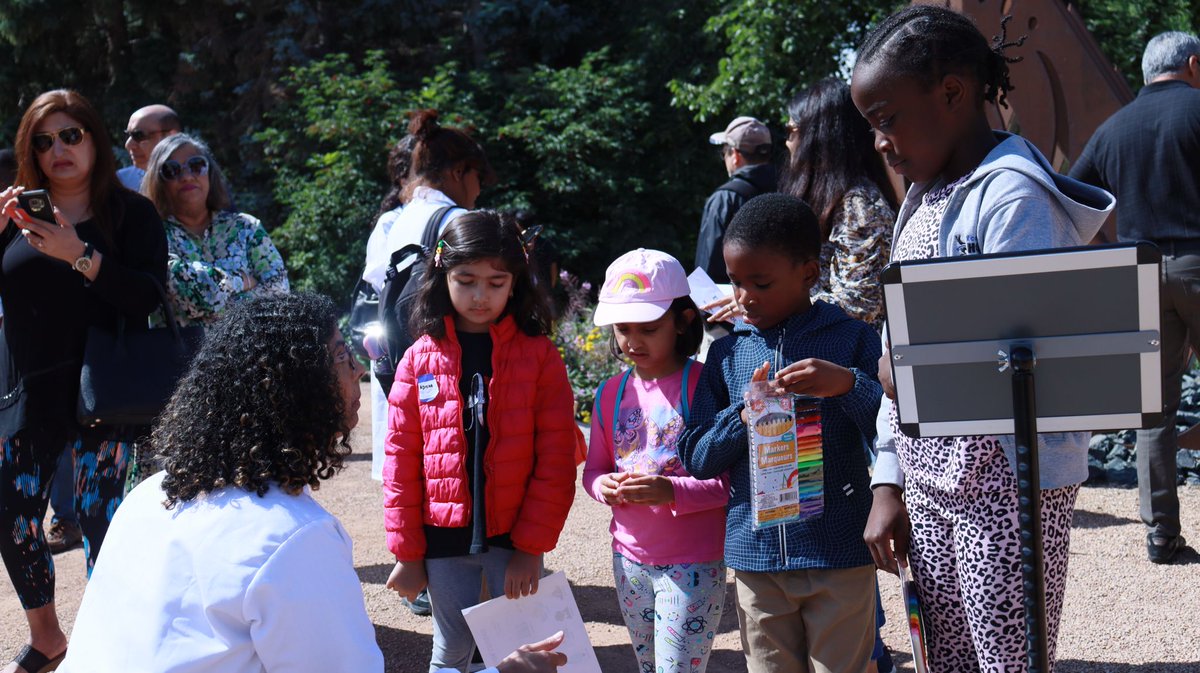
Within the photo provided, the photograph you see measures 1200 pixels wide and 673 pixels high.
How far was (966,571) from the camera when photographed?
2316 millimetres

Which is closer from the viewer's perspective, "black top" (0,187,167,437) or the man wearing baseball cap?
"black top" (0,187,167,437)

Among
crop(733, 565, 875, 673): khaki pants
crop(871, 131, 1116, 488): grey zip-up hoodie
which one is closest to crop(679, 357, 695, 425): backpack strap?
crop(733, 565, 875, 673): khaki pants

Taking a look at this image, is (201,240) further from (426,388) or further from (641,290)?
(641,290)

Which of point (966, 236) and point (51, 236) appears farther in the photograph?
point (51, 236)

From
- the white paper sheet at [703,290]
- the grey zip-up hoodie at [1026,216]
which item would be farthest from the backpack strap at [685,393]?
the grey zip-up hoodie at [1026,216]

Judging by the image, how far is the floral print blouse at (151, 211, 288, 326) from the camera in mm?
4562

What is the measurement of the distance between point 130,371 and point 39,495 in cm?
60

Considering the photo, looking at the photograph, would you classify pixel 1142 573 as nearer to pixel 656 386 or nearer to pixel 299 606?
pixel 656 386

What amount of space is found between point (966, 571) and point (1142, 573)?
333 cm

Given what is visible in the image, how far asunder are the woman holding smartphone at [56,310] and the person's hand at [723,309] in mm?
2037

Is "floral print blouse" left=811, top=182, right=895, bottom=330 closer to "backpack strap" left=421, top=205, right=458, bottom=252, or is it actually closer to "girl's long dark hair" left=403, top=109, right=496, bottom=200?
"backpack strap" left=421, top=205, right=458, bottom=252

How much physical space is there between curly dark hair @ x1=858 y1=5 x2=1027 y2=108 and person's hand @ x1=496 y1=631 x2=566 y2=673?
4.77ft

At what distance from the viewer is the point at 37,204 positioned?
3.86m

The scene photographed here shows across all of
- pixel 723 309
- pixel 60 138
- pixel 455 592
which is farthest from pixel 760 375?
pixel 60 138
